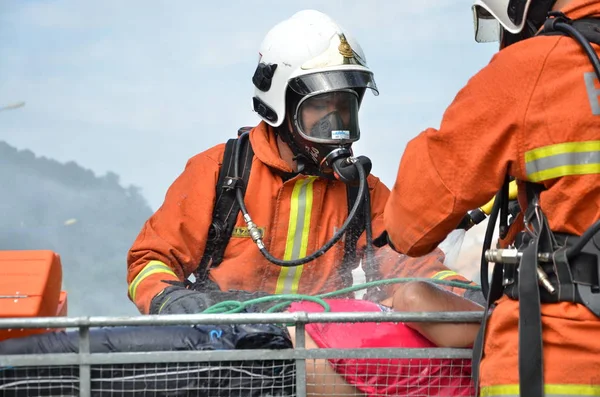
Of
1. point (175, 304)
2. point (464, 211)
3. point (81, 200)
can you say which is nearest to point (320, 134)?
point (175, 304)

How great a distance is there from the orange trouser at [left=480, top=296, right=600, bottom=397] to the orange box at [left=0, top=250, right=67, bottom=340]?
1.15 m

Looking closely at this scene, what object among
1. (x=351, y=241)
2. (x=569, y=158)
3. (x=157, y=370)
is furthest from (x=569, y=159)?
(x=351, y=241)

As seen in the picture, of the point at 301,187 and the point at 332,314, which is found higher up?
the point at 301,187

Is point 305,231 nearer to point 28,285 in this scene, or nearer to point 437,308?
point 437,308

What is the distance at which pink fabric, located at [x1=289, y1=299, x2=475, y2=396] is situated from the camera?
2.37 m

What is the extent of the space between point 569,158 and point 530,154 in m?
0.09

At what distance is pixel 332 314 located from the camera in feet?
7.26

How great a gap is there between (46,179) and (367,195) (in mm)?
5588

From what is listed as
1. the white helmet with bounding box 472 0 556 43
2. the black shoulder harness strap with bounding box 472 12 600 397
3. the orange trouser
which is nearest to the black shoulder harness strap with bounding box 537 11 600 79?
the black shoulder harness strap with bounding box 472 12 600 397

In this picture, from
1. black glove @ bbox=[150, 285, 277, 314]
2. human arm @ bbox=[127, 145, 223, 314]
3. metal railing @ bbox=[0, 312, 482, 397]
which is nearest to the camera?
metal railing @ bbox=[0, 312, 482, 397]

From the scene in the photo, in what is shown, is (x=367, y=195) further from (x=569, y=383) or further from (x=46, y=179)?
(x=46, y=179)

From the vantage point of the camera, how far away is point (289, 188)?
3.67 m

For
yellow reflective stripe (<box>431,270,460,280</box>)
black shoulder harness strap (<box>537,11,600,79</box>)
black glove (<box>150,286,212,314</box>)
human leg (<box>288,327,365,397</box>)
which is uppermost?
black shoulder harness strap (<box>537,11,600,79</box>)

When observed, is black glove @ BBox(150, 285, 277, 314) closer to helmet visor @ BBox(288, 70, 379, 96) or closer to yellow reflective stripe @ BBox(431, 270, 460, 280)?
yellow reflective stripe @ BBox(431, 270, 460, 280)
